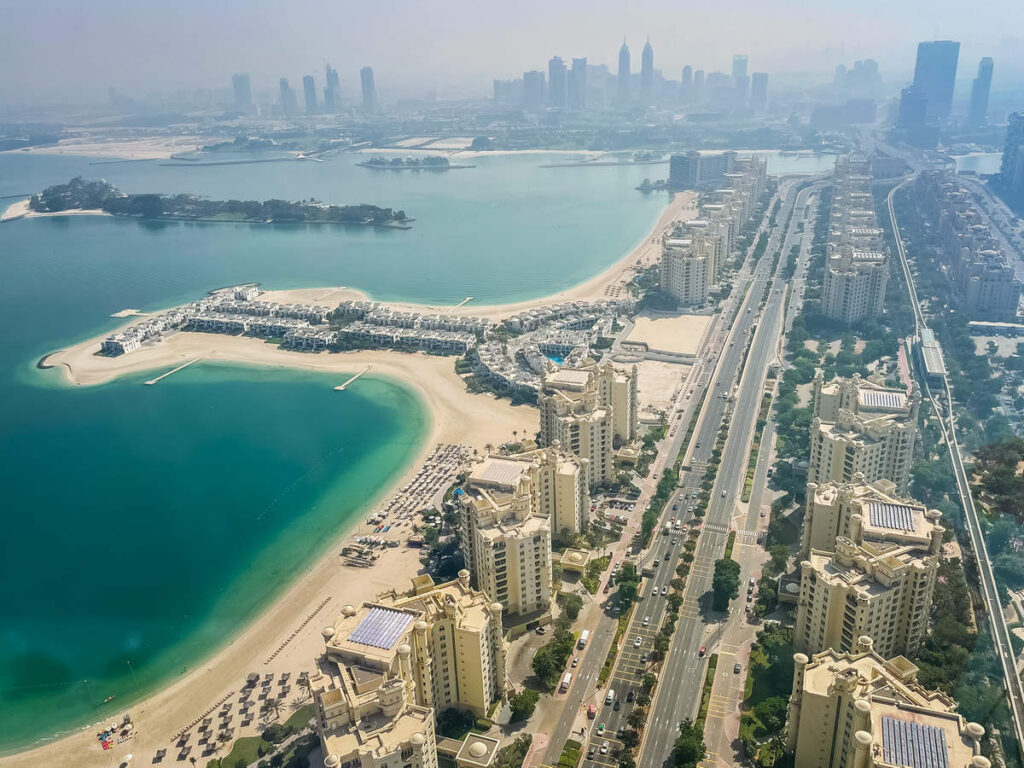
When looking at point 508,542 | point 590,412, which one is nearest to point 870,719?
point 508,542

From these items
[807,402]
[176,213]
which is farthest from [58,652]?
[176,213]

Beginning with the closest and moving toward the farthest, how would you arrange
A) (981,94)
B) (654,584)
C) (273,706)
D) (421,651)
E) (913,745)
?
(913,745), (421,651), (273,706), (654,584), (981,94)

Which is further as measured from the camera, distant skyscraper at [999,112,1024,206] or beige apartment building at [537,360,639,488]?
distant skyscraper at [999,112,1024,206]

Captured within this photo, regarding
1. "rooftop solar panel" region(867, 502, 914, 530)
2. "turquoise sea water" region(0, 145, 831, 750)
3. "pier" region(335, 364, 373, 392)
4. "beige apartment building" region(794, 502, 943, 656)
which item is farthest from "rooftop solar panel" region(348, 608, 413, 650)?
"pier" region(335, 364, 373, 392)

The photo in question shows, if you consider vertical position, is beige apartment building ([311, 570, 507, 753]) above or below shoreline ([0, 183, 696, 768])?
above

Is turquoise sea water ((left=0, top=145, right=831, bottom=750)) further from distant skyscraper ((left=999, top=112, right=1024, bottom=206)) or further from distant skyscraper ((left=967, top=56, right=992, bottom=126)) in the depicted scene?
distant skyscraper ((left=967, top=56, right=992, bottom=126))

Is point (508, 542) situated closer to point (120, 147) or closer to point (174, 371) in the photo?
point (174, 371)
